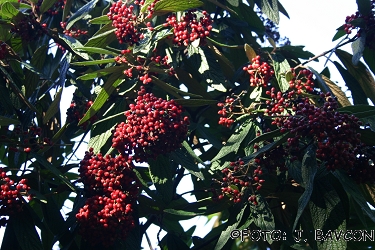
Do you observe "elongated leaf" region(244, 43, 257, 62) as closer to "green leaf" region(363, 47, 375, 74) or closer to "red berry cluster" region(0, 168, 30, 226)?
"green leaf" region(363, 47, 375, 74)

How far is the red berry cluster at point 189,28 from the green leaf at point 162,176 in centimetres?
67

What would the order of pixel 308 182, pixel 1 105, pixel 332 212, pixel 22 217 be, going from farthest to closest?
pixel 1 105 < pixel 22 217 < pixel 332 212 < pixel 308 182

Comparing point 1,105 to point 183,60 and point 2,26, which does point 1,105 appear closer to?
point 2,26

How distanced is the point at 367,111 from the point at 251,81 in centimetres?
79

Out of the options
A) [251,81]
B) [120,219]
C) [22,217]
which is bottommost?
[120,219]

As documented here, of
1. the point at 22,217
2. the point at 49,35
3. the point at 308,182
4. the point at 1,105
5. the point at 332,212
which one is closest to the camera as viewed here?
the point at 308,182

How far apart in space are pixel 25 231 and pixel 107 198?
477 mm

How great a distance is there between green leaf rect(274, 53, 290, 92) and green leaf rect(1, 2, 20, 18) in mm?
1552

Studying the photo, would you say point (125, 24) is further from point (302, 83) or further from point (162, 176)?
point (302, 83)

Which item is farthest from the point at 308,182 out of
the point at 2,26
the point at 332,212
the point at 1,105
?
the point at 2,26

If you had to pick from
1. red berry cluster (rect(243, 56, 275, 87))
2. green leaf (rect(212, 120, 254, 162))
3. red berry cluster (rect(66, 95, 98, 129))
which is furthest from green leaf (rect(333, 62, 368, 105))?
red berry cluster (rect(66, 95, 98, 129))

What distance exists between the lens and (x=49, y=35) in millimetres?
3676

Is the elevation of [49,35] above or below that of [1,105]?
above

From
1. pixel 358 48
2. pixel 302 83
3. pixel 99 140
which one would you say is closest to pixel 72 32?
pixel 99 140
